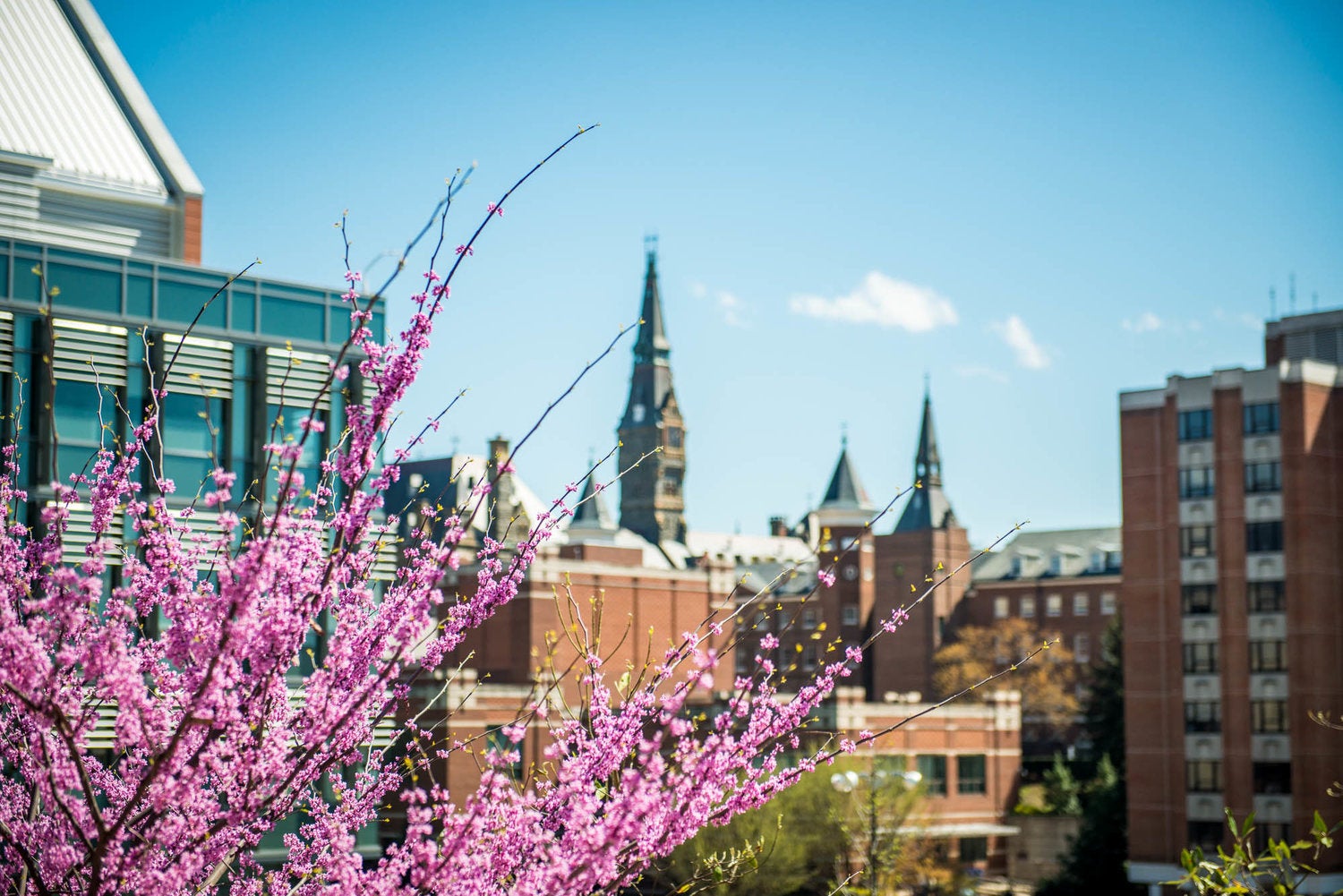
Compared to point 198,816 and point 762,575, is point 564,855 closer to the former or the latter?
point 198,816

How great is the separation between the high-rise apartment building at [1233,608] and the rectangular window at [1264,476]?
0.16 feet

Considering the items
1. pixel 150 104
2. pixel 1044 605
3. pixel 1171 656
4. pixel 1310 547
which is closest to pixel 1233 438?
pixel 1310 547

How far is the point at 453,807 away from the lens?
715 centimetres

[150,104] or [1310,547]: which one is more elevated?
[150,104]

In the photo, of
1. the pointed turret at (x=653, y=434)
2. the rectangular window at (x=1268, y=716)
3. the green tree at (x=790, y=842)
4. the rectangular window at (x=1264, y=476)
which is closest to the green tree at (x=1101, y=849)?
the rectangular window at (x=1268, y=716)

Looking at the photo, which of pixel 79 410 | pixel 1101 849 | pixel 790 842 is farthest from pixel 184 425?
pixel 1101 849

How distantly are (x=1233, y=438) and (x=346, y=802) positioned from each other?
56.1 metres

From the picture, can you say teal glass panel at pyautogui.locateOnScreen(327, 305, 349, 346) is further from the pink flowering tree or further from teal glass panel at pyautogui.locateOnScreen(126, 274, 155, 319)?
the pink flowering tree

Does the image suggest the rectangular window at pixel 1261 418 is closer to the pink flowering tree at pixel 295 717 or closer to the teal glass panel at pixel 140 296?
the teal glass panel at pixel 140 296

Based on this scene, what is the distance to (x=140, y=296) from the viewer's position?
91.2 feet

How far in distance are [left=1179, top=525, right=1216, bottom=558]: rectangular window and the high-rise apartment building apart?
5 centimetres

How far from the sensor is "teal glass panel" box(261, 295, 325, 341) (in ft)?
95.9

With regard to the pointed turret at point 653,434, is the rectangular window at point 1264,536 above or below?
below

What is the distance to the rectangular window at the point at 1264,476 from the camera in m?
59.1
